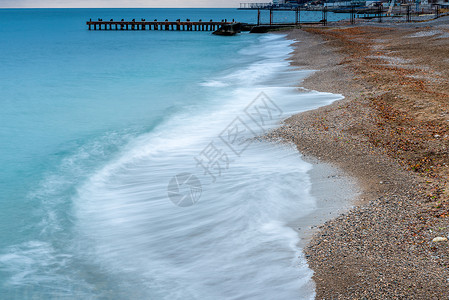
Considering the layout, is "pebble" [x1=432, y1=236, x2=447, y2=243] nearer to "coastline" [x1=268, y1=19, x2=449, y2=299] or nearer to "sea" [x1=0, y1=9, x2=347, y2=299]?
"coastline" [x1=268, y1=19, x2=449, y2=299]

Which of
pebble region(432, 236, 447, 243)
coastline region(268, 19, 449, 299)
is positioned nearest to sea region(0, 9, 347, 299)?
coastline region(268, 19, 449, 299)

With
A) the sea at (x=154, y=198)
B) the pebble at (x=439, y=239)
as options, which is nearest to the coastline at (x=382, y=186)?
the pebble at (x=439, y=239)

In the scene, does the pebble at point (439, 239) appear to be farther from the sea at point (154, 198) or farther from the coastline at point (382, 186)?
the sea at point (154, 198)

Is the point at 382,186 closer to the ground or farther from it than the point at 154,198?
farther from it

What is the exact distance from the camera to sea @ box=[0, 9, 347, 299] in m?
4.73

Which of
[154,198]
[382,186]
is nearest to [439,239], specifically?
[382,186]

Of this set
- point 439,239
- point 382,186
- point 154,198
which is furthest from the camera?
point 154,198

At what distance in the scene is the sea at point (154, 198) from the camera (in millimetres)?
4730

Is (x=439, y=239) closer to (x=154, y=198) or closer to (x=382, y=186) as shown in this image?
(x=382, y=186)

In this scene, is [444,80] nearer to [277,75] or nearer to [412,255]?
[277,75]

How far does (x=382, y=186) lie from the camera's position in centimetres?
586

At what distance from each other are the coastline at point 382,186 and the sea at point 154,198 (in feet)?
1.41

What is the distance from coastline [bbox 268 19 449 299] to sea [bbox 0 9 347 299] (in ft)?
1.41

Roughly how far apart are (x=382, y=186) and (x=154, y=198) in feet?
11.6
